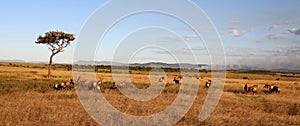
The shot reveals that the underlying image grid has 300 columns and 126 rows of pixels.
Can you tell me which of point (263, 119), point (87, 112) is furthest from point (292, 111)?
point (87, 112)

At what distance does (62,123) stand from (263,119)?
6817mm

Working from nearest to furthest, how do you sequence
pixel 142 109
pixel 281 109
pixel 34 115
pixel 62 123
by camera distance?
pixel 62 123
pixel 34 115
pixel 142 109
pixel 281 109

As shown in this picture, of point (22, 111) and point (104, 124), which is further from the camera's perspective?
point (22, 111)

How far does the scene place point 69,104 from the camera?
1349 cm

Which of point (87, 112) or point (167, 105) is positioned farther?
point (167, 105)

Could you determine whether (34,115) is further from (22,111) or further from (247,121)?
(247,121)

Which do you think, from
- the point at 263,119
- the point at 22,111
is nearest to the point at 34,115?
the point at 22,111

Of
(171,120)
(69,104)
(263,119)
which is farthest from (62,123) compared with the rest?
(263,119)

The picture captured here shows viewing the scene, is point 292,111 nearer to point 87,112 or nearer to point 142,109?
point 142,109

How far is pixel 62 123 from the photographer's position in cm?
912

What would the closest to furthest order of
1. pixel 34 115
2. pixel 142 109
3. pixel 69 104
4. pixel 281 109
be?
pixel 34 115 < pixel 142 109 < pixel 69 104 < pixel 281 109

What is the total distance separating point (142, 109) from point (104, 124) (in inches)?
128

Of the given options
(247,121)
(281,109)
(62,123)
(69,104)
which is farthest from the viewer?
(281,109)

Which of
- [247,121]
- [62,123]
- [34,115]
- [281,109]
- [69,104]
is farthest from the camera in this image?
[281,109]
